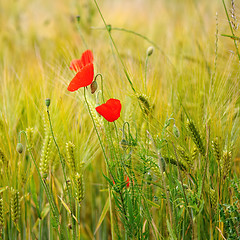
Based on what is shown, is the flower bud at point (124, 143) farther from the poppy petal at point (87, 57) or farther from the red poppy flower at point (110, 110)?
the poppy petal at point (87, 57)

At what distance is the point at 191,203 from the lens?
61 centimetres

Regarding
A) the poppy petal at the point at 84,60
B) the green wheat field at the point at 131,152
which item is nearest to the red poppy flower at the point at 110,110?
the green wheat field at the point at 131,152

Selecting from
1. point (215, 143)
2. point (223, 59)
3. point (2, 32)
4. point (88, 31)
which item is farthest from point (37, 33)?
point (215, 143)

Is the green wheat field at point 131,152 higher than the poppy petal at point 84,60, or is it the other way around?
the poppy petal at point 84,60

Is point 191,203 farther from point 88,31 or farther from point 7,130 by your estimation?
point 88,31

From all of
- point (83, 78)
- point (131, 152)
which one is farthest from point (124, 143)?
point (83, 78)

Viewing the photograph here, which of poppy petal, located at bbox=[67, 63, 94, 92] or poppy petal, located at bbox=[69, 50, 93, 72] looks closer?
poppy petal, located at bbox=[67, 63, 94, 92]

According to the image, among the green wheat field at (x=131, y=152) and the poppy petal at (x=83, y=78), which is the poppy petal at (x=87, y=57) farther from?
the poppy petal at (x=83, y=78)

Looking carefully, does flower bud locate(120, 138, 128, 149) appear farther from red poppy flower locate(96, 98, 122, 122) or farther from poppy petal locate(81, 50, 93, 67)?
poppy petal locate(81, 50, 93, 67)

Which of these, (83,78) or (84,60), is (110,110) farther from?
(84,60)

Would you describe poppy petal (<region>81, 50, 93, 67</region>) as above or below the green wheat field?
above

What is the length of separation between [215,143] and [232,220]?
146mm

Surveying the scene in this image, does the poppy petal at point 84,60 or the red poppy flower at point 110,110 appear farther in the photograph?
the poppy petal at point 84,60

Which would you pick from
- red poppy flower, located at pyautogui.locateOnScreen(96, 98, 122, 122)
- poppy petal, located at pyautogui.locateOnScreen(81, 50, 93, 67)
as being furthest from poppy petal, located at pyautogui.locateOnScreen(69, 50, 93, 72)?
red poppy flower, located at pyautogui.locateOnScreen(96, 98, 122, 122)
